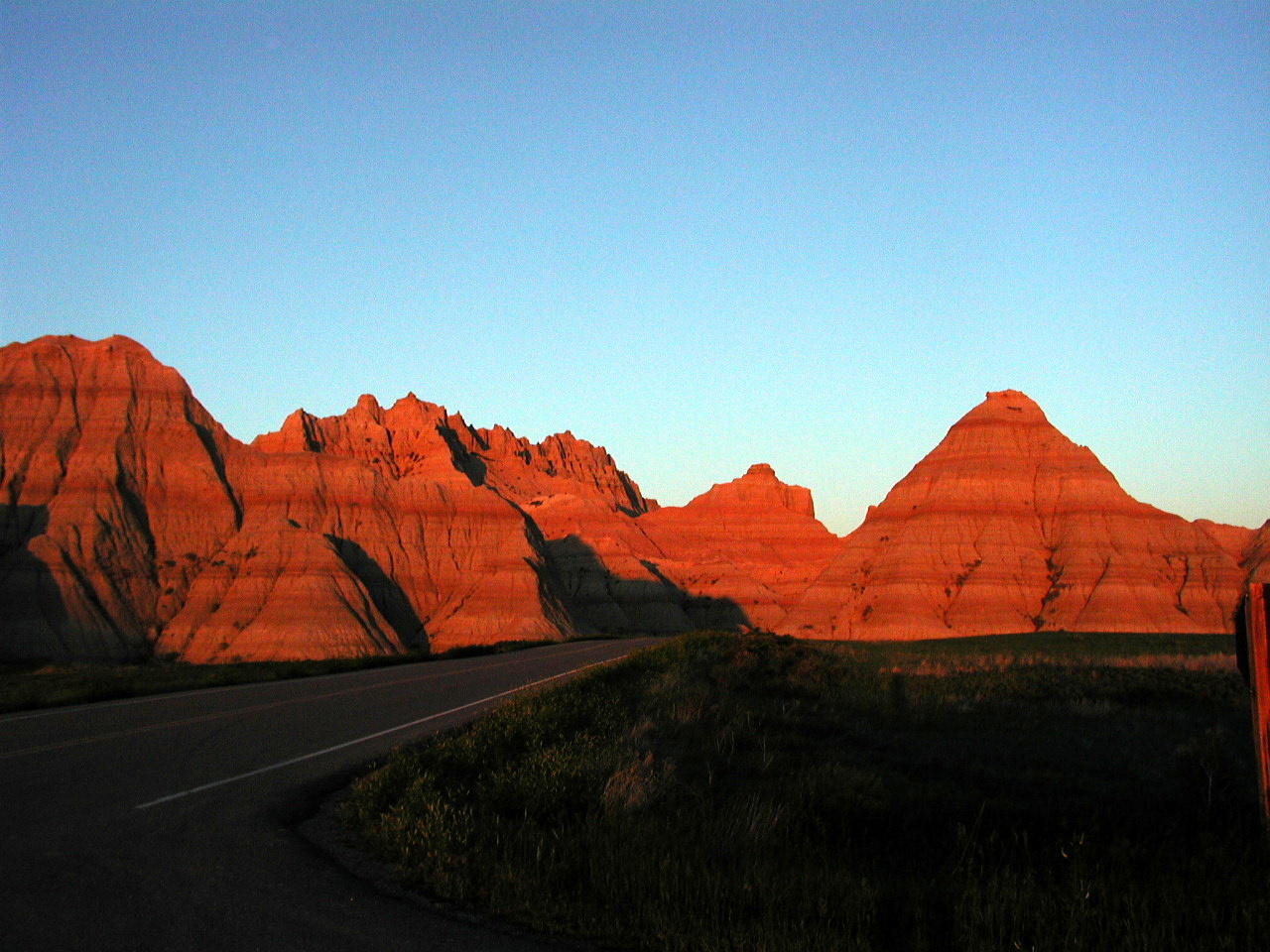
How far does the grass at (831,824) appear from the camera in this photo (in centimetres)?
645

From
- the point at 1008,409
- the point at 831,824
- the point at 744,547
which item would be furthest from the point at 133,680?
the point at 744,547

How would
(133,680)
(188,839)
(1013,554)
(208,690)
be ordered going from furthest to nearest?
(1013,554)
(133,680)
(208,690)
(188,839)

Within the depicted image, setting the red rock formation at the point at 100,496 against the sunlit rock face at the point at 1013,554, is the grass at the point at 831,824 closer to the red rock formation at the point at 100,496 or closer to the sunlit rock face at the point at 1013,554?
the red rock formation at the point at 100,496

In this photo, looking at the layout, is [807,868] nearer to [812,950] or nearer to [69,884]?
[812,950]

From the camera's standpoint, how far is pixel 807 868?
732 cm

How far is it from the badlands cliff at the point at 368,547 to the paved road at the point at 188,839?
54176 millimetres

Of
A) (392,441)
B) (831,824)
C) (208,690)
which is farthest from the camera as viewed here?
(392,441)

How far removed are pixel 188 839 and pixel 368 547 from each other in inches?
3222

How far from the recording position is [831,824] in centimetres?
915

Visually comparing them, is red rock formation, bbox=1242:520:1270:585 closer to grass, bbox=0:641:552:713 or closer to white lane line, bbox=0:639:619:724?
white lane line, bbox=0:639:619:724

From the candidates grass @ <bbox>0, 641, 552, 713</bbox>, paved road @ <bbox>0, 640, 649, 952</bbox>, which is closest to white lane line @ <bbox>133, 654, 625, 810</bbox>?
paved road @ <bbox>0, 640, 649, 952</bbox>

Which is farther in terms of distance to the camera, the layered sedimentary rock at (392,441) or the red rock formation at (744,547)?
the layered sedimentary rock at (392,441)

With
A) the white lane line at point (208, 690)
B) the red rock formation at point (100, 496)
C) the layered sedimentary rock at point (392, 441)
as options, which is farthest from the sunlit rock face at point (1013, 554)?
the layered sedimentary rock at point (392, 441)

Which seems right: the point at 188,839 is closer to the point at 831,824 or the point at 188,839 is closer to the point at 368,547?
the point at 831,824
